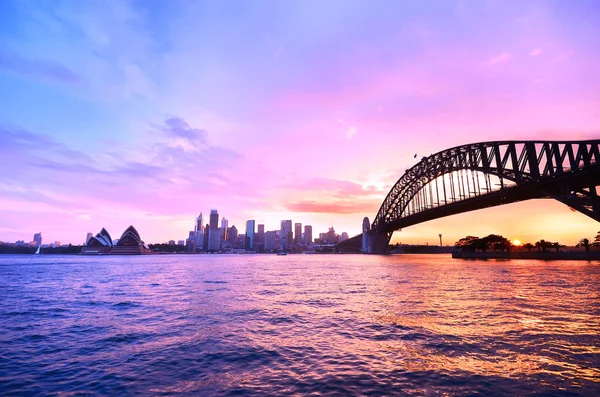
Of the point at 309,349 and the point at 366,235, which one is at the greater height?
the point at 366,235

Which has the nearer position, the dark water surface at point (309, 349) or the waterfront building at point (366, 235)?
the dark water surface at point (309, 349)

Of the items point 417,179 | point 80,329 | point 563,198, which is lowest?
point 80,329

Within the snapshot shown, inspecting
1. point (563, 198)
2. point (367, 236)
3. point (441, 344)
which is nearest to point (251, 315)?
point (441, 344)

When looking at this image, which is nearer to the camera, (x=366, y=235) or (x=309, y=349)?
(x=309, y=349)

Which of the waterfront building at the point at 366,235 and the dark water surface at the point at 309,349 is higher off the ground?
the waterfront building at the point at 366,235

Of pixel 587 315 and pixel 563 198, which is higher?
pixel 563 198

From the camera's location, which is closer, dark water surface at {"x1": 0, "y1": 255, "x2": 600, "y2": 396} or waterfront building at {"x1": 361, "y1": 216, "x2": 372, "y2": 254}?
dark water surface at {"x1": 0, "y1": 255, "x2": 600, "y2": 396}

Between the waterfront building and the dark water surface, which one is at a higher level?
the waterfront building

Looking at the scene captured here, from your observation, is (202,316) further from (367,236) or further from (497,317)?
(367,236)

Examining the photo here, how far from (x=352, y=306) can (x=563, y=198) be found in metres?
59.8

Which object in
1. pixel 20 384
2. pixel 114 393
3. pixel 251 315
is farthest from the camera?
pixel 251 315

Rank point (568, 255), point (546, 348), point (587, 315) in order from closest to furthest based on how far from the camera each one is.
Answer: point (546, 348) → point (587, 315) → point (568, 255)

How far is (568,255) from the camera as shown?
96.9 meters

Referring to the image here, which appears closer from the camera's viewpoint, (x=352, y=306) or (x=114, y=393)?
(x=114, y=393)
